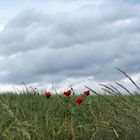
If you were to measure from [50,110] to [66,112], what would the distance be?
1.11 feet

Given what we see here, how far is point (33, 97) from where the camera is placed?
7.43 m

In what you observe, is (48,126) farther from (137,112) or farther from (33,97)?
(33,97)

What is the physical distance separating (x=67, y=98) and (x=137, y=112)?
2468 millimetres

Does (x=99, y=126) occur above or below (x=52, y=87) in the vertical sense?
below

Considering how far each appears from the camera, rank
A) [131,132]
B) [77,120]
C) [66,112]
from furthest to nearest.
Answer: [66,112]
[77,120]
[131,132]

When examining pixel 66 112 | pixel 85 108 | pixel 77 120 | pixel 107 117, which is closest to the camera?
pixel 107 117

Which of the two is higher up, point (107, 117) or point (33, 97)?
point (33, 97)

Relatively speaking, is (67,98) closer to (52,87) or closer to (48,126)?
(52,87)

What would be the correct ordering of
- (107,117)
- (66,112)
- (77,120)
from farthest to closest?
1. (66,112)
2. (77,120)
3. (107,117)

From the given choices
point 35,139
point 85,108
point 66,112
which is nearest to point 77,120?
point 66,112

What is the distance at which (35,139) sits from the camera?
505 centimetres

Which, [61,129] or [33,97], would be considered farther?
[33,97]

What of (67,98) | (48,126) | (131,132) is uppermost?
(67,98)

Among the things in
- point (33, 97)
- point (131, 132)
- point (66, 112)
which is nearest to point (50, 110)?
point (66, 112)
